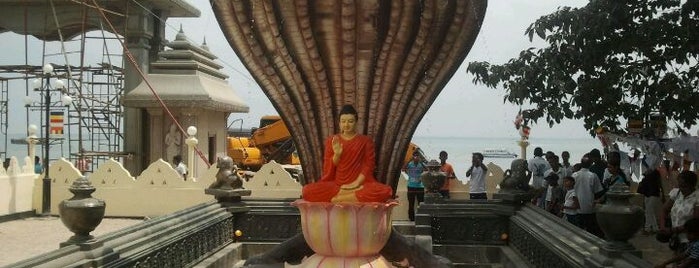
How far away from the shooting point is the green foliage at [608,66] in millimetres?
10367

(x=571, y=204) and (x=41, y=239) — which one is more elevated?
(x=571, y=204)

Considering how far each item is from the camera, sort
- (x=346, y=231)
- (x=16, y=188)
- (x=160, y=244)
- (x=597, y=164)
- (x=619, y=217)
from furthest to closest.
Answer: (x=16, y=188)
(x=597, y=164)
(x=160, y=244)
(x=346, y=231)
(x=619, y=217)

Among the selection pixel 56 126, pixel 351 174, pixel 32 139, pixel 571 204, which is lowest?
pixel 571 204

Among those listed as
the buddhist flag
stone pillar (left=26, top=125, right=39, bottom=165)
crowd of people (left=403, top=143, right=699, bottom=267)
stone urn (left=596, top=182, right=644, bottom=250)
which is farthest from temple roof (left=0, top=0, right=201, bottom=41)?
stone urn (left=596, top=182, right=644, bottom=250)

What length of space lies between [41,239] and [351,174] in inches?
345

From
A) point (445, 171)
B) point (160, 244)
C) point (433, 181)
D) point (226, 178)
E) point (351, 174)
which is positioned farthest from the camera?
point (445, 171)

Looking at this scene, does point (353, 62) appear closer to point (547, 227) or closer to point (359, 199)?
point (359, 199)

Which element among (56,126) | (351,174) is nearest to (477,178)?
(351,174)

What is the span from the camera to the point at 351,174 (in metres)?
5.37

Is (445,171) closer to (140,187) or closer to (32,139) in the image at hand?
(140,187)

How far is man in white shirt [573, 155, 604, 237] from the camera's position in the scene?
898 cm

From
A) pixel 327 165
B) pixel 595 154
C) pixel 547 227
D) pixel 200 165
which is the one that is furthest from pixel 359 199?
pixel 200 165

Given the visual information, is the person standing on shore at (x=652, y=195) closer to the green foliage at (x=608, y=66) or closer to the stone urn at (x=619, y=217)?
the green foliage at (x=608, y=66)

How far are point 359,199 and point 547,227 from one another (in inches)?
91.6
